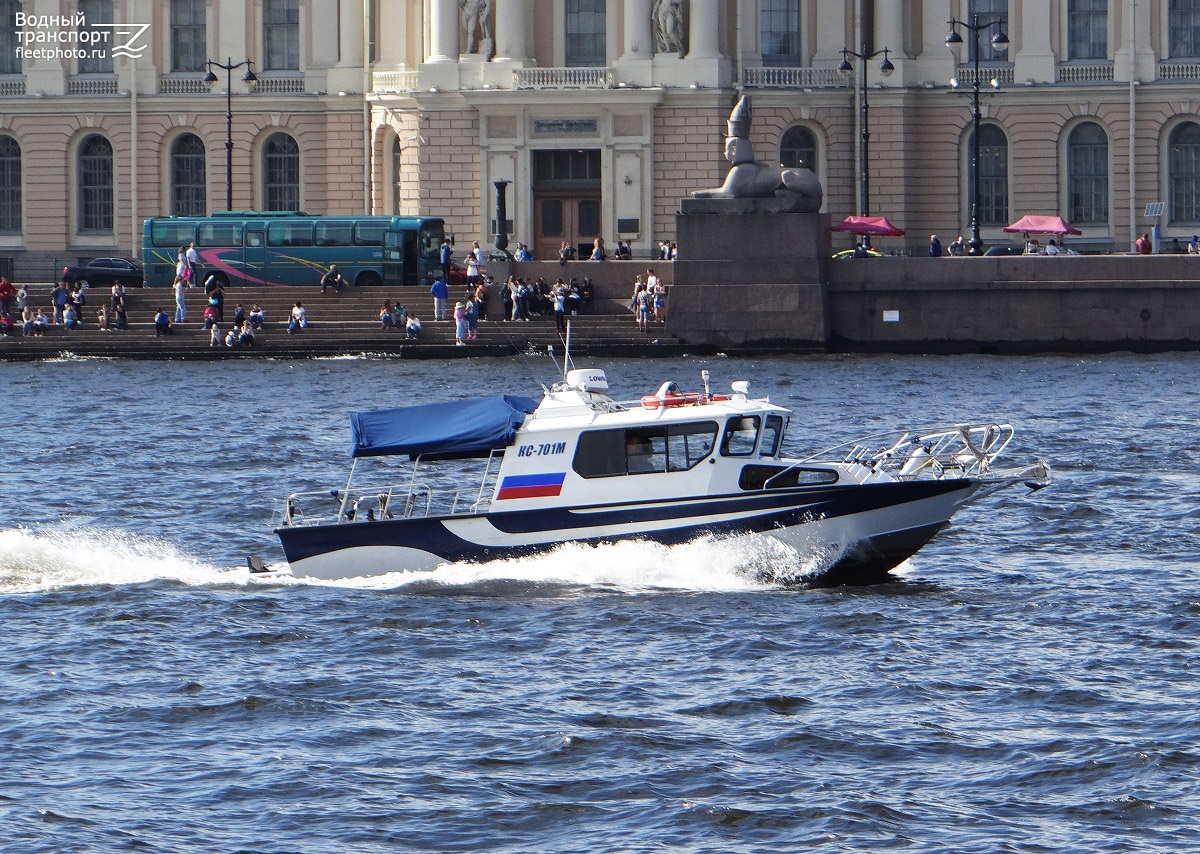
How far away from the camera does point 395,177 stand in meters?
68.1

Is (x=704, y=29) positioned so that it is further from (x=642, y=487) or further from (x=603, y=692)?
(x=603, y=692)

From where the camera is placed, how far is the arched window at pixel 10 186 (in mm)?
70562

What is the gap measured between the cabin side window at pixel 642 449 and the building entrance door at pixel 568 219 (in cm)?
4203

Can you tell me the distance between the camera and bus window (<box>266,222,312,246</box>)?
58344mm

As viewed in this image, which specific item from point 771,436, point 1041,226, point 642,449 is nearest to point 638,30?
point 1041,226

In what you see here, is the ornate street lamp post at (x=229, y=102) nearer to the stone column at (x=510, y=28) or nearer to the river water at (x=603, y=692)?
the stone column at (x=510, y=28)

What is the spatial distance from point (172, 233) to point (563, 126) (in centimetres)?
1163

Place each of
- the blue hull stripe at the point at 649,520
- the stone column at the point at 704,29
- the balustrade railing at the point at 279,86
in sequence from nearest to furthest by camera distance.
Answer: the blue hull stripe at the point at 649,520
the stone column at the point at 704,29
the balustrade railing at the point at 279,86

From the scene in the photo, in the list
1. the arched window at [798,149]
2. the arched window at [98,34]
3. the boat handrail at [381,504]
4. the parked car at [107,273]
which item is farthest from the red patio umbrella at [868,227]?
the boat handrail at [381,504]

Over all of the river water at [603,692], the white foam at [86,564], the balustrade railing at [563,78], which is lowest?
the river water at [603,692]

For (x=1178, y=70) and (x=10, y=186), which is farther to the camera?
(x=10, y=186)

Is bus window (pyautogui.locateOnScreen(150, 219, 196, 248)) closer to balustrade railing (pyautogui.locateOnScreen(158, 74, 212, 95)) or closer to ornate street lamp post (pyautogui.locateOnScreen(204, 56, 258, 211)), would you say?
ornate street lamp post (pyautogui.locateOnScreen(204, 56, 258, 211))

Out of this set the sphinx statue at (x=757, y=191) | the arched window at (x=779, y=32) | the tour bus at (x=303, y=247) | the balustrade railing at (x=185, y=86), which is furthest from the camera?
the balustrade railing at (x=185, y=86)

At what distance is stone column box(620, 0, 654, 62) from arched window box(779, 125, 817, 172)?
4.81m
